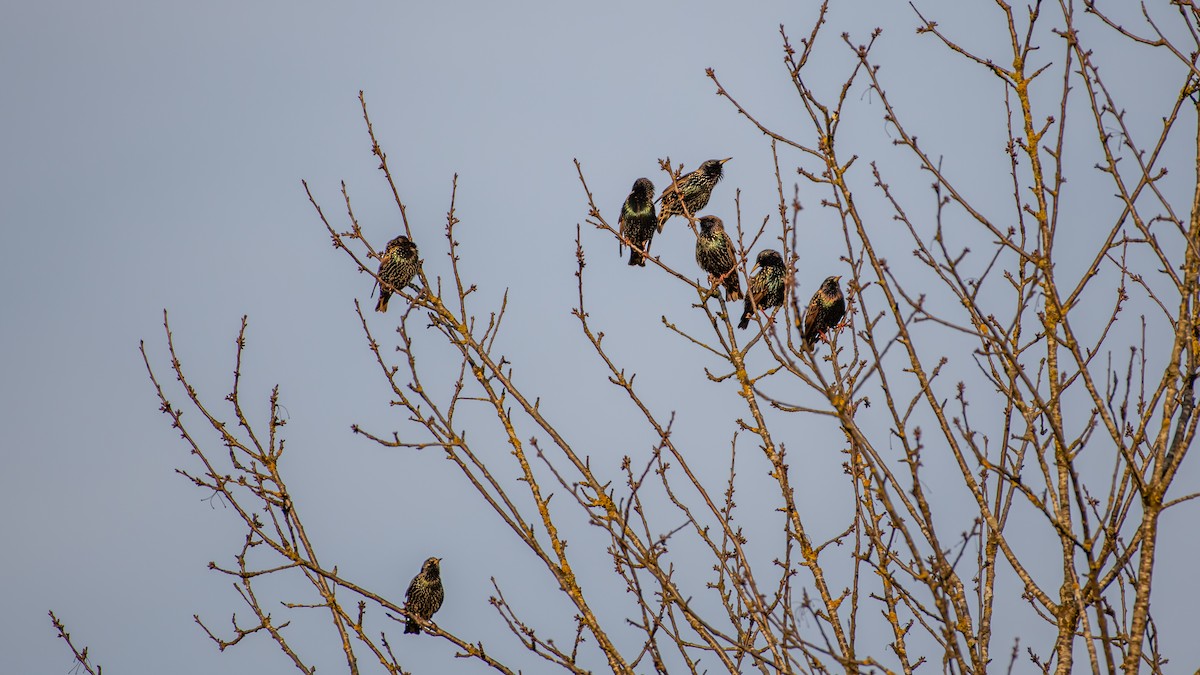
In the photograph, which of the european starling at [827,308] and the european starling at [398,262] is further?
the european starling at [398,262]

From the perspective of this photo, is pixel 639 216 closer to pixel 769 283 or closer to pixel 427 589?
pixel 769 283

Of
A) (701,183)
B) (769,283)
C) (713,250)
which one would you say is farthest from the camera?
(701,183)

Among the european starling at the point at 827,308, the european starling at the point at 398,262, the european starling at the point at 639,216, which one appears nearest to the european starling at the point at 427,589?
the european starling at the point at 398,262

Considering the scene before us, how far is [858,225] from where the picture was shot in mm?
4211

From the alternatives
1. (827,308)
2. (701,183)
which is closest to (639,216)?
(701,183)

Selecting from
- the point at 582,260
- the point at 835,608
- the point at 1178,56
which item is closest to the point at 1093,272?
the point at 1178,56

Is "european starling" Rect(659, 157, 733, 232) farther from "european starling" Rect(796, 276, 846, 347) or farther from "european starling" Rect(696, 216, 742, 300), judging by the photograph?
"european starling" Rect(796, 276, 846, 347)

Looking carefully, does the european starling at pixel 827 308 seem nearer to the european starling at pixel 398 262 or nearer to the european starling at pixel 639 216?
the european starling at pixel 639 216

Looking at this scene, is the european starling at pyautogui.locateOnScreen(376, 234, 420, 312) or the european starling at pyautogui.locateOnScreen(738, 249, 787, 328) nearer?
the european starling at pyautogui.locateOnScreen(738, 249, 787, 328)

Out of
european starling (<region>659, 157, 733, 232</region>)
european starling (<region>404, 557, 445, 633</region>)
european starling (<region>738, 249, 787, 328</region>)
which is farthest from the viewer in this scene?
european starling (<region>404, 557, 445, 633</region>)

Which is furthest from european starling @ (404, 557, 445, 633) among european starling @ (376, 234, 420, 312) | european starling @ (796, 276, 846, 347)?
european starling @ (796, 276, 846, 347)

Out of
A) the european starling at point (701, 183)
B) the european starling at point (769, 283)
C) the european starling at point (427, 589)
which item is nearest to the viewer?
the european starling at point (769, 283)

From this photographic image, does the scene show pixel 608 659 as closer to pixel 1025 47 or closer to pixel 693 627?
pixel 693 627

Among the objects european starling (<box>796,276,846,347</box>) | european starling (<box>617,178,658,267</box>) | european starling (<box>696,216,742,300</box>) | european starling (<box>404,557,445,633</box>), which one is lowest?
european starling (<box>404,557,445,633</box>)
